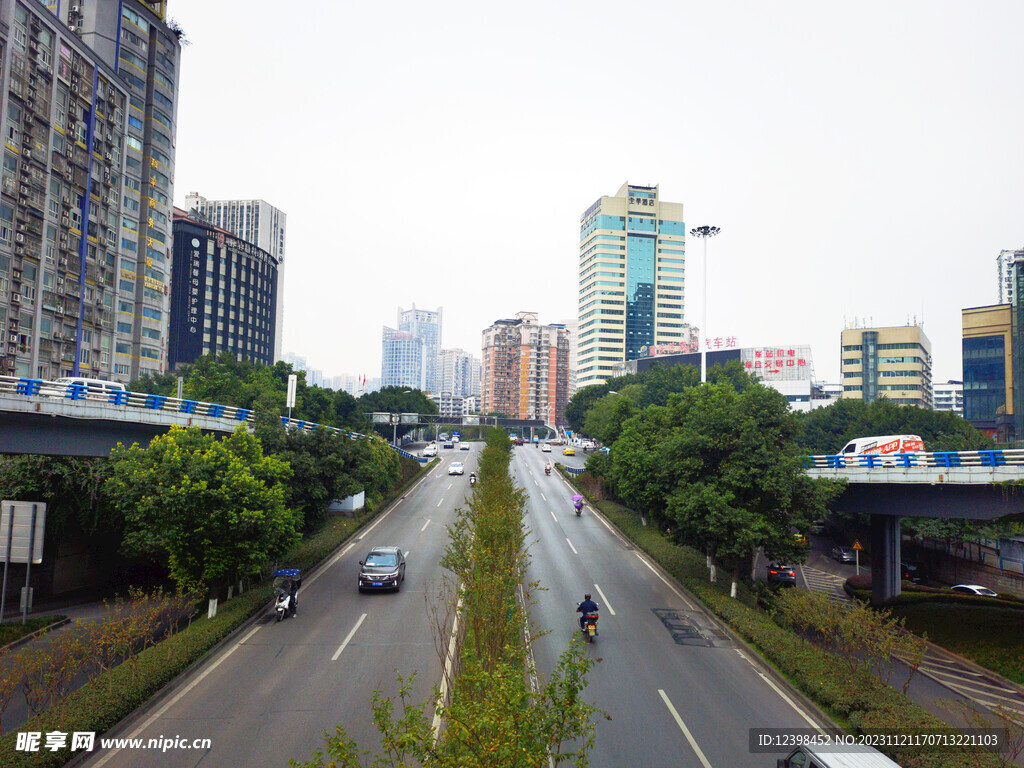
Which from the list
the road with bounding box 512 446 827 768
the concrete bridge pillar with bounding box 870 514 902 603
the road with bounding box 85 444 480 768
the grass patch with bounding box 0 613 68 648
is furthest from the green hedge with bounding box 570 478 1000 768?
the grass patch with bounding box 0 613 68 648

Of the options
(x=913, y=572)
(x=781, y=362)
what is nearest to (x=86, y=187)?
(x=913, y=572)

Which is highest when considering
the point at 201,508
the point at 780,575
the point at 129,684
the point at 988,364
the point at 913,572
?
the point at 988,364

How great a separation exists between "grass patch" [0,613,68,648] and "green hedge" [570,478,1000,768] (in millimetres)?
25857

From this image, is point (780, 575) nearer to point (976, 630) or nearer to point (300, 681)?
point (976, 630)

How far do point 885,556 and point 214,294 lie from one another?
14035 centimetres

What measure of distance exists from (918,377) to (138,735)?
135628 mm

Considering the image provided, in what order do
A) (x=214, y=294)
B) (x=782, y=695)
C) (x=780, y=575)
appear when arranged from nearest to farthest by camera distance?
1. (x=782, y=695)
2. (x=780, y=575)
3. (x=214, y=294)

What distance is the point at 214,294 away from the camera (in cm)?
13838

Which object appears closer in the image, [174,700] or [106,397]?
[174,700]

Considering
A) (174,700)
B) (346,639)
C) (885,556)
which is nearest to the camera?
(174,700)

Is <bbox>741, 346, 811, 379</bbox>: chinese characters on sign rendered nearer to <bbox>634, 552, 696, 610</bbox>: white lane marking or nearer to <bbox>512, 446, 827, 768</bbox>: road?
<bbox>634, 552, 696, 610</bbox>: white lane marking

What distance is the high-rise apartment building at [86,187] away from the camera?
2125 inches

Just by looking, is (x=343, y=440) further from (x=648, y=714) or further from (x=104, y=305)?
(x=104, y=305)

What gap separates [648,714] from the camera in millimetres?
15625
